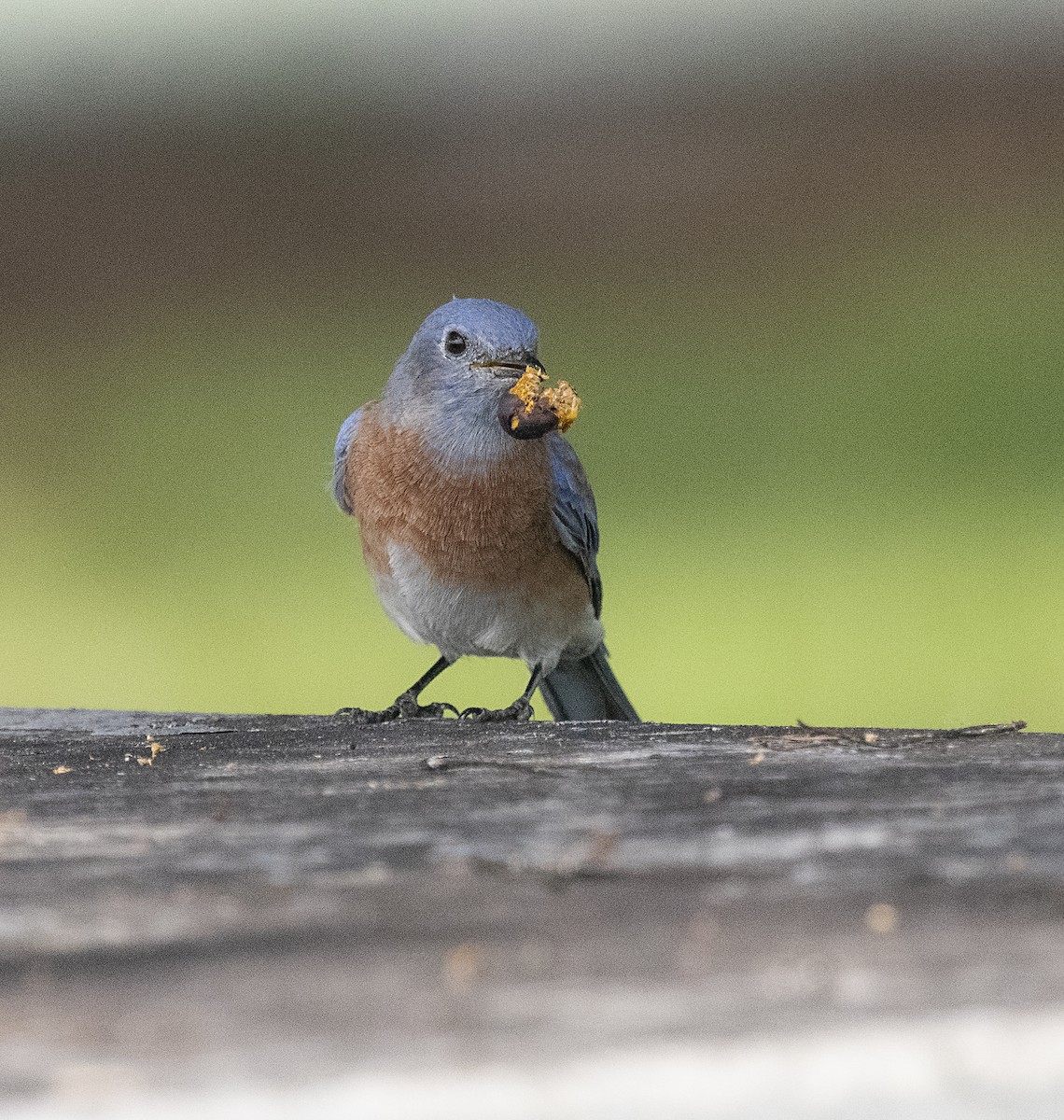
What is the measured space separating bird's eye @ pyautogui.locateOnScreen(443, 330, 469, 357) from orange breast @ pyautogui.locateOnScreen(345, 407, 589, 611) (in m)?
0.26

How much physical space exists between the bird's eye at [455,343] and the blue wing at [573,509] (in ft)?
1.34

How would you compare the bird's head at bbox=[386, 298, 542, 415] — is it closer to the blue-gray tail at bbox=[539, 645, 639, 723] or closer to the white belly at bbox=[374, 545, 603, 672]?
the white belly at bbox=[374, 545, 603, 672]

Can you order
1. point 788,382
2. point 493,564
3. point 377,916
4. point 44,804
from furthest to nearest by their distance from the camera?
point 788,382, point 493,564, point 44,804, point 377,916

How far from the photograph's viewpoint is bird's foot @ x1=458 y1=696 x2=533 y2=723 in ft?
14.1

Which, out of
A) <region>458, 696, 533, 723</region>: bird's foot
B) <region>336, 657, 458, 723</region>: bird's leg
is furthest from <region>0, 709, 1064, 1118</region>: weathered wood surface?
<region>336, 657, 458, 723</region>: bird's leg

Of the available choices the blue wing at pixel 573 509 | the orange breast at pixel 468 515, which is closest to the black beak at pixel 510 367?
the orange breast at pixel 468 515

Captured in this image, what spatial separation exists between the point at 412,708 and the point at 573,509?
2.69 ft

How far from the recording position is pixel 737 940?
143 centimetres

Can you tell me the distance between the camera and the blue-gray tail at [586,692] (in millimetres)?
5230

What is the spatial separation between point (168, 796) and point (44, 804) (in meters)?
0.16

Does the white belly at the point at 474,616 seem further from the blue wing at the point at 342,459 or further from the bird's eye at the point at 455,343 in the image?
the bird's eye at the point at 455,343

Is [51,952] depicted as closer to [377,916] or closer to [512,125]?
[377,916]

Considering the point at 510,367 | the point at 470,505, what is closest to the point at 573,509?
the point at 470,505

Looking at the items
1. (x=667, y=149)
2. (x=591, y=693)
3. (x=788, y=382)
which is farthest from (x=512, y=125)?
(x=591, y=693)
